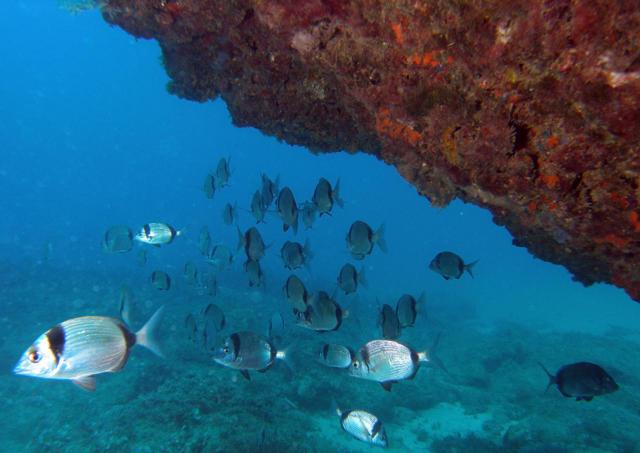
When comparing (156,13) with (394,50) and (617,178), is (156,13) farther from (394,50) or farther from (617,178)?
(617,178)

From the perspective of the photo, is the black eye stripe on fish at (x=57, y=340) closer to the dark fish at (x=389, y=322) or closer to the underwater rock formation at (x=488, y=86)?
the underwater rock formation at (x=488, y=86)

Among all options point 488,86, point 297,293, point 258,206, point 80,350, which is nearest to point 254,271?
point 258,206

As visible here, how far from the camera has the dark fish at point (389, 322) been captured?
552 cm

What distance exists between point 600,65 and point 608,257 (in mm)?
2261

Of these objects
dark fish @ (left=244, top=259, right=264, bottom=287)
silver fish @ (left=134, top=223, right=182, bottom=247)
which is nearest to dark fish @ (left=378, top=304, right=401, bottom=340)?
dark fish @ (left=244, top=259, right=264, bottom=287)

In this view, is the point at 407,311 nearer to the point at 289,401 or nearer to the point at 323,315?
the point at 323,315

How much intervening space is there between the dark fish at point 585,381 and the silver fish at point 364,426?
2501mm

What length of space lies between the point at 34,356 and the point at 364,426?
419 cm

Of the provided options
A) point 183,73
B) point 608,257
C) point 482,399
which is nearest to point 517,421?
point 482,399

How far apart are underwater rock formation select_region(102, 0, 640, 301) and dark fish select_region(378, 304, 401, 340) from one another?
1.75m

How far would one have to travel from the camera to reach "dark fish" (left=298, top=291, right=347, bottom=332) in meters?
5.25

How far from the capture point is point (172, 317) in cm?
1666

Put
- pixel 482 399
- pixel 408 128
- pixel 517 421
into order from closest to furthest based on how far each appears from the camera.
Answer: pixel 408 128 < pixel 517 421 < pixel 482 399

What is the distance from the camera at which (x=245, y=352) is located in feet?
16.2
